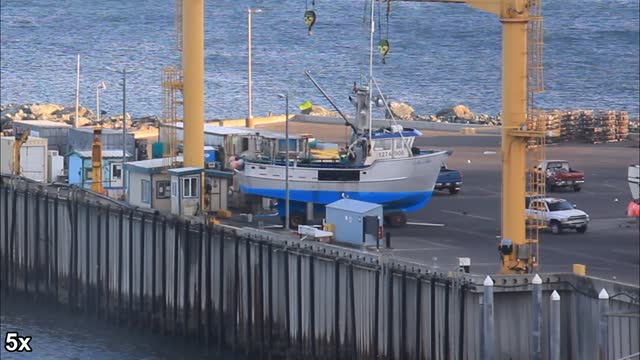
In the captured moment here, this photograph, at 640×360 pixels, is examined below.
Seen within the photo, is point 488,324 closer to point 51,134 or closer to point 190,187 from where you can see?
point 190,187

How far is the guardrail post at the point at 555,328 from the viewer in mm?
41625

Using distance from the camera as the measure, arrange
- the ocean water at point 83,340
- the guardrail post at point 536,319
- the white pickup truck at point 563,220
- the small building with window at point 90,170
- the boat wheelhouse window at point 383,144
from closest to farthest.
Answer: the guardrail post at point 536,319, the ocean water at point 83,340, the white pickup truck at point 563,220, the boat wheelhouse window at point 383,144, the small building with window at point 90,170

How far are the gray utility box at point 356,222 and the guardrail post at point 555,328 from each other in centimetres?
962

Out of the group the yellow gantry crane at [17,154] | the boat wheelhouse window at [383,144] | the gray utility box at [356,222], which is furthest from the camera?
the yellow gantry crane at [17,154]

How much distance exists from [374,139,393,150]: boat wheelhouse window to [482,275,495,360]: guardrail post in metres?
19.2

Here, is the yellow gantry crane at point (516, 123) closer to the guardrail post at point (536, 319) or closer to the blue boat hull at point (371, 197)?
the guardrail post at point (536, 319)

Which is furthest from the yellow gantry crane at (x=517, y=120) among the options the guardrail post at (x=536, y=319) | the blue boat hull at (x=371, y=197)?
the blue boat hull at (x=371, y=197)

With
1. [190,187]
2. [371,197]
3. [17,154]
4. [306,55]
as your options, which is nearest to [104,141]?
[17,154]

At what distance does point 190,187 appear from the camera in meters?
58.1

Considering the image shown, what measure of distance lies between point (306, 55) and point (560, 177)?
10585 cm

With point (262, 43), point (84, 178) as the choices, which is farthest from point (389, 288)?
point (262, 43)

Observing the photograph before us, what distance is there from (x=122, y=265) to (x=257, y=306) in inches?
295

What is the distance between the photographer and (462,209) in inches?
2397

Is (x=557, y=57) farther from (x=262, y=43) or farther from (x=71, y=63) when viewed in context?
(x=71, y=63)
